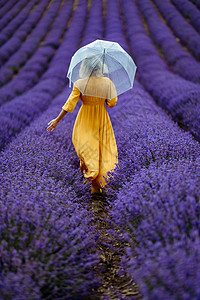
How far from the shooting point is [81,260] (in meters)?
1.18

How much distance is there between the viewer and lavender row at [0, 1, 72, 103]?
686cm

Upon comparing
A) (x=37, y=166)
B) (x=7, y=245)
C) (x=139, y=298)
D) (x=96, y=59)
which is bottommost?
(x=139, y=298)

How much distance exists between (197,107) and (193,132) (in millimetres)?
418

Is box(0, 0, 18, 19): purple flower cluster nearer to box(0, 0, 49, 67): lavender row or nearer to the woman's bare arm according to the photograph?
box(0, 0, 49, 67): lavender row

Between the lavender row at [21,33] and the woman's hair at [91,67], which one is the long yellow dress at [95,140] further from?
the lavender row at [21,33]

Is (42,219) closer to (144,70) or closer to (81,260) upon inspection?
(81,260)

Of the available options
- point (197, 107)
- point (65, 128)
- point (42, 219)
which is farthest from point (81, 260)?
point (197, 107)

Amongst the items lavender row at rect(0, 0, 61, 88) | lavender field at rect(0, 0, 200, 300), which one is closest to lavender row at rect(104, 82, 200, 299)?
lavender field at rect(0, 0, 200, 300)

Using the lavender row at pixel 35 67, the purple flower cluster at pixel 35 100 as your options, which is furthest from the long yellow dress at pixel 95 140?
the lavender row at pixel 35 67

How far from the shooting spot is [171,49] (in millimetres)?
8102

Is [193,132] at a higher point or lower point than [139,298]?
higher

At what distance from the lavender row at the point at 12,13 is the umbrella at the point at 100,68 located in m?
12.6

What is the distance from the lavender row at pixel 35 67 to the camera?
A: 6864 millimetres

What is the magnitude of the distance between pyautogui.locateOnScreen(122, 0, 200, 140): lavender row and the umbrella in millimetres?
1280
